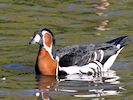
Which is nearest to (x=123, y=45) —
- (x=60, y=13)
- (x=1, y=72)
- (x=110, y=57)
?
(x=110, y=57)

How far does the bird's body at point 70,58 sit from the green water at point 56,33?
31 cm

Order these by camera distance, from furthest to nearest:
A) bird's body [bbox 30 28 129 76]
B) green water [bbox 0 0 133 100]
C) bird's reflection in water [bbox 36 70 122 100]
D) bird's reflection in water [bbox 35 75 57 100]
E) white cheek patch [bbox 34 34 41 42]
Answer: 1. white cheek patch [bbox 34 34 41 42]
2. bird's body [bbox 30 28 129 76]
3. green water [bbox 0 0 133 100]
4. bird's reflection in water [bbox 36 70 122 100]
5. bird's reflection in water [bbox 35 75 57 100]

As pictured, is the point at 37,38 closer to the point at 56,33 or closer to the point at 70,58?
the point at 70,58

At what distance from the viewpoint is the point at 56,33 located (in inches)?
732

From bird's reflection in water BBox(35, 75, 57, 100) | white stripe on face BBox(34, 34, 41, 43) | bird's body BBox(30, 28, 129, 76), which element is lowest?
bird's reflection in water BBox(35, 75, 57, 100)

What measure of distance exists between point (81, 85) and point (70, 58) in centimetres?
105

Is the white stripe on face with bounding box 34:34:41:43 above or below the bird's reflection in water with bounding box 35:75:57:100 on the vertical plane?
above

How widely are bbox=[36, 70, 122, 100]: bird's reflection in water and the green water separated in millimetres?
19

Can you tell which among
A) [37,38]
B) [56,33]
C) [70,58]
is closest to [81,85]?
[70,58]

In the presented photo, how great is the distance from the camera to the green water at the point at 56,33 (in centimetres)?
1384

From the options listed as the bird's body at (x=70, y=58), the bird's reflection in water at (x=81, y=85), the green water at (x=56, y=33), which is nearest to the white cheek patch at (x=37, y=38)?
the bird's body at (x=70, y=58)

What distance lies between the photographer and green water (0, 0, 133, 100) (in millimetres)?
13836

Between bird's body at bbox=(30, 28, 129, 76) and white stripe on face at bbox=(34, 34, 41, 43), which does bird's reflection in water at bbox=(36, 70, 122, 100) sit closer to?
bird's body at bbox=(30, 28, 129, 76)

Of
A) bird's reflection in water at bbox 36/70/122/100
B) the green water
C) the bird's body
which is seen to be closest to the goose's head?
the bird's body
